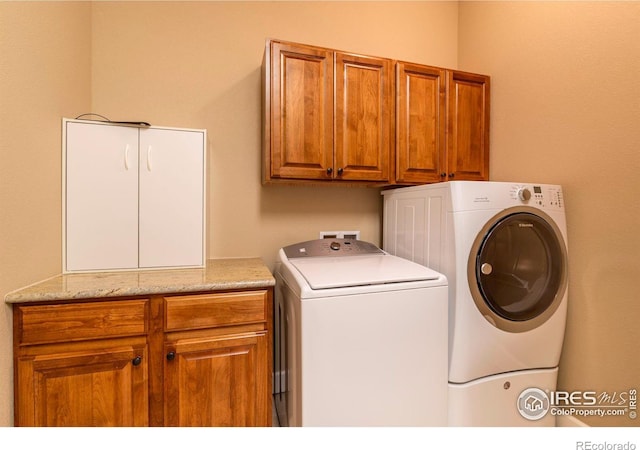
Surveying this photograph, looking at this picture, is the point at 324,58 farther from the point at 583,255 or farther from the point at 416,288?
→ the point at 583,255

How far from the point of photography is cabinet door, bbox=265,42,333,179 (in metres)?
1.60

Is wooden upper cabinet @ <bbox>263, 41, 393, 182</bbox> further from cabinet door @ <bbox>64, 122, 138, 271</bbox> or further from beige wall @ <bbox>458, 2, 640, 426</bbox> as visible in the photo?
beige wall @ <bbox>458, 2, 640, 426</bbox>

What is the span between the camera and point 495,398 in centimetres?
150

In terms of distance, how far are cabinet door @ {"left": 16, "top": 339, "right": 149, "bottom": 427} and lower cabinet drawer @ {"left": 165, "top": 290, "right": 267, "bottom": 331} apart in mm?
173

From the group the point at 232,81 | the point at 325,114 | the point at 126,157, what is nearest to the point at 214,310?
the point at 126,157

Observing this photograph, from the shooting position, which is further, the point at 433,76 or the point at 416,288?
the point at 433,76

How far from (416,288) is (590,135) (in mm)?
1224

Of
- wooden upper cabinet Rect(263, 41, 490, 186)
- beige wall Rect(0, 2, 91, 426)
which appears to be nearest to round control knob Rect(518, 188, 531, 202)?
wooden upper cabinet Rect(263, 41, 490, 186)

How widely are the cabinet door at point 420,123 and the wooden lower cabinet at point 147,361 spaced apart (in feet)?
3.93

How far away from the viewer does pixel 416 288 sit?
4.32ft

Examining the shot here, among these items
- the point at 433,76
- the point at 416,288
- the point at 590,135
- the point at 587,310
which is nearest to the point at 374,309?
the point at 416,288

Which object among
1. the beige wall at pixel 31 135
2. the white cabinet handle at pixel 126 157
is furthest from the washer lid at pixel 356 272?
the beige wall at pixel 31 135

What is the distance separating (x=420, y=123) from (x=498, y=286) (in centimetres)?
107

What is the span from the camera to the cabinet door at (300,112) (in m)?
1.60
